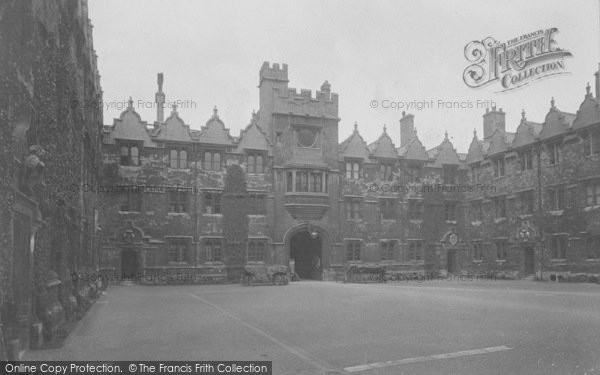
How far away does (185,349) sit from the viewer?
990cm

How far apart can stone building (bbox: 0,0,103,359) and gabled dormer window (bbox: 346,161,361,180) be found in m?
22.2

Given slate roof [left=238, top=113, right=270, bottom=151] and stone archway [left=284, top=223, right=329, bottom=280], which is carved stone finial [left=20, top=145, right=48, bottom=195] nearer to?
slate roof [left=238, top=113, right=270, bottom=151]

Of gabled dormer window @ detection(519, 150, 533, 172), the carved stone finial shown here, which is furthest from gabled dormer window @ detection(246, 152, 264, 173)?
the carved stone finial

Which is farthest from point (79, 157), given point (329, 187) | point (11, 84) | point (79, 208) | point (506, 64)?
point (329, 187)

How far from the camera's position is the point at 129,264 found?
3111cm

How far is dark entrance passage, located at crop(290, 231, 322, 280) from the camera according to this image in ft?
116

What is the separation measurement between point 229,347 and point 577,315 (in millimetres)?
9654

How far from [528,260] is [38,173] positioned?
30.6 m

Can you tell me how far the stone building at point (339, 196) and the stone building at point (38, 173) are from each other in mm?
15172

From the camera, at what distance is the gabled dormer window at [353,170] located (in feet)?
119

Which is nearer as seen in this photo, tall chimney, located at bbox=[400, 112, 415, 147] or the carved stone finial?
the carved stone finial

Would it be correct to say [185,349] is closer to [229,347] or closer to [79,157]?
[229,347]

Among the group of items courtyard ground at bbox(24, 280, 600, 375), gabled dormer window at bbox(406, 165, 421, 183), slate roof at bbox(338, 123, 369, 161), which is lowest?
courtyard ground at bbox(24, 280, 600, 375)

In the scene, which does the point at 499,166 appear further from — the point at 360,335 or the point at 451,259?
the point at 360,335
